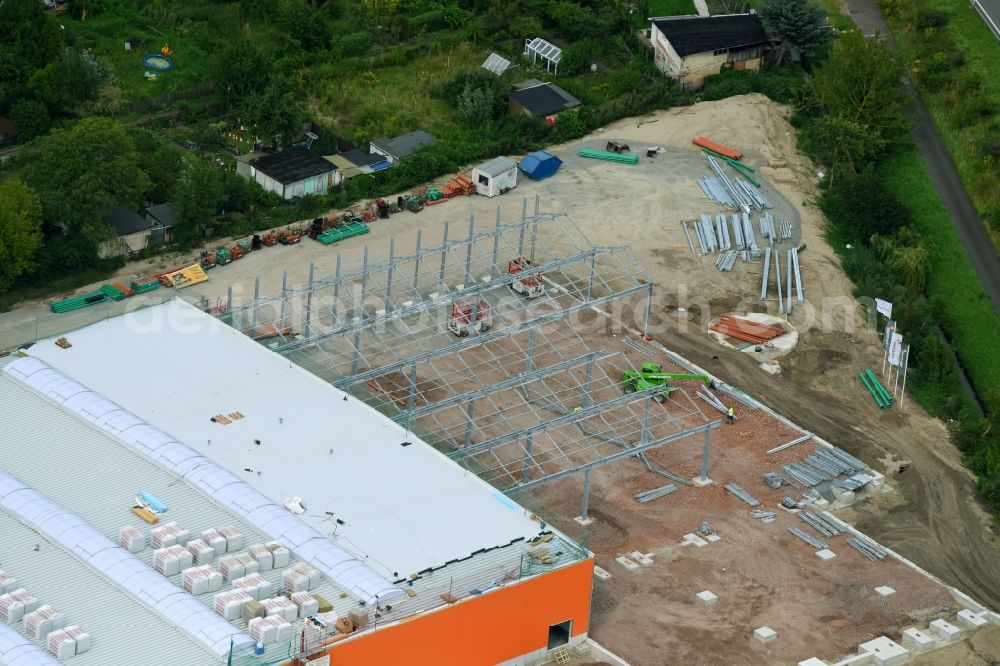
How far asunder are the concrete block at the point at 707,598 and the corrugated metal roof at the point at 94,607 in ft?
58.8

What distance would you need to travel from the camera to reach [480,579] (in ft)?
165

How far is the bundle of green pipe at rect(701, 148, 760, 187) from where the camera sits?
88062mm

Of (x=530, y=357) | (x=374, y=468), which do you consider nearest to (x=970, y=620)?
(x=374, y=468)

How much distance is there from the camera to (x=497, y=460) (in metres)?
62.7

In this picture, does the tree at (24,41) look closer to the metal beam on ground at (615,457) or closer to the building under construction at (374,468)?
the building under construction at (374,468)

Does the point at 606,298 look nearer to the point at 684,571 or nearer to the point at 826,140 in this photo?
the point at 684,571

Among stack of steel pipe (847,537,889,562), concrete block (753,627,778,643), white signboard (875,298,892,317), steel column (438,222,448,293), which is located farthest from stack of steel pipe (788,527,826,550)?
steel column (438,222,448,293)

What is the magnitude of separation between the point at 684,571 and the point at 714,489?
19.0ft

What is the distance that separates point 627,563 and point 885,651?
29.7 ft

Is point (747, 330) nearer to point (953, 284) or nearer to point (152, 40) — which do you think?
point (953, 284)

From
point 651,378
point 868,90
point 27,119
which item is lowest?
point 651,378

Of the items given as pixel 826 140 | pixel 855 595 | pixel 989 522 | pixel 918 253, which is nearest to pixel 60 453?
pixel 855 595

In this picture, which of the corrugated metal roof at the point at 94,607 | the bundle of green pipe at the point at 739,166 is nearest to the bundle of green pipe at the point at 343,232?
the bundle of green pipe at the point at 739,166

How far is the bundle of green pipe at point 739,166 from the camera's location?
289 ft
